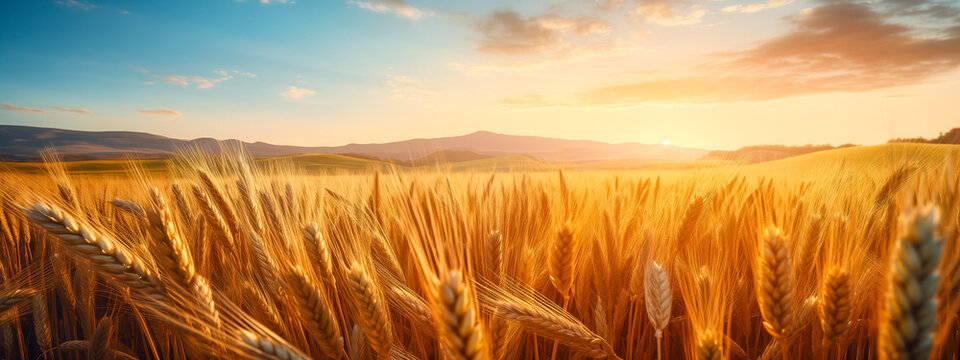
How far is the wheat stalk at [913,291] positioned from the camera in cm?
44

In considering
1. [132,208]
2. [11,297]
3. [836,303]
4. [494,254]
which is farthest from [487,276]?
[11,297]

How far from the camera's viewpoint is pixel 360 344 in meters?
0.99

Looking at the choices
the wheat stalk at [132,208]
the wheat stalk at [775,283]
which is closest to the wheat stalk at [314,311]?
the wheat stalk at [775,283]

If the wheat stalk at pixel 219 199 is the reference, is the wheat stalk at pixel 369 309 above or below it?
below

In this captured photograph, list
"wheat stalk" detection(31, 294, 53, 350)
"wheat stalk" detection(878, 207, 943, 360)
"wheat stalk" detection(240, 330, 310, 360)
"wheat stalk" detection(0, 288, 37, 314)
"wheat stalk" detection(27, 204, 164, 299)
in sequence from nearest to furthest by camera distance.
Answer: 1. "wheat stalk" detection(878, 207, 943, 360)
2. "wheat stalk" detection(240, 330, 310, 360)
3. "wheat stalk" detection(27, 204, 164, 299)
4. "wheat stalk" detection(0, 288, 37, 314)
5. "wheat stalk" detection(31, 294, 53, 350)

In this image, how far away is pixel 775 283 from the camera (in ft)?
2.53

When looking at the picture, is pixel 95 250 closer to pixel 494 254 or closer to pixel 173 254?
pixel 173 254

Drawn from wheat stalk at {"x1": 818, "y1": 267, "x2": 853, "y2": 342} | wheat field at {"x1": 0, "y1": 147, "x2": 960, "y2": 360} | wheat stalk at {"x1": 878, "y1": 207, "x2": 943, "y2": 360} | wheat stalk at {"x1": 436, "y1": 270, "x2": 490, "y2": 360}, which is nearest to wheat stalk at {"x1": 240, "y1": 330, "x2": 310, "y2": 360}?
wheat field at {"x1": 0, "y1": 147, "x2": 960, "y2": 360}

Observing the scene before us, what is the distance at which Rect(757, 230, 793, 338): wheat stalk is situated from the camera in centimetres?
76

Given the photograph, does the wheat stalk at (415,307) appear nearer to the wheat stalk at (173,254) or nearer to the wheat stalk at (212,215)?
the wheat stalk at (173,254)

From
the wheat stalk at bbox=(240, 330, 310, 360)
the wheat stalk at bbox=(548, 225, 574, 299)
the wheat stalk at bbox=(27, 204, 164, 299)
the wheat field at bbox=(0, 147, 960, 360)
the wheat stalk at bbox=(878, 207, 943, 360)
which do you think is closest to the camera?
the wheat stalk at bbox=(878, 207, 943, 360)

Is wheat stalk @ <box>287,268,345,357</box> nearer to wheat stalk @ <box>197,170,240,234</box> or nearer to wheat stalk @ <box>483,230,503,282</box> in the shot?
wheat stalk @ <box>483,230,503,282</box>

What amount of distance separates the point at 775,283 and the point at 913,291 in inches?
12.5

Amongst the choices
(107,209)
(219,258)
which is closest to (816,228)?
(219,258)
